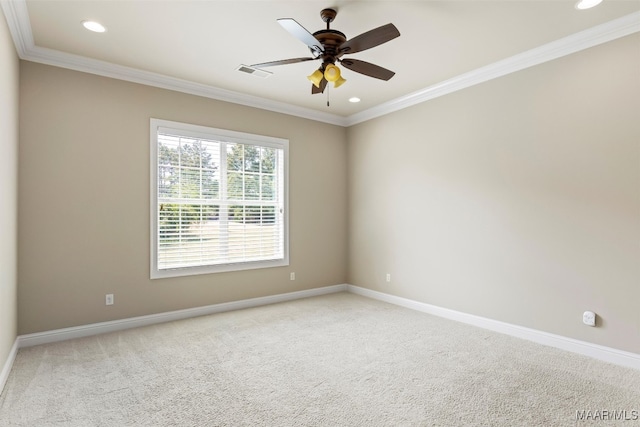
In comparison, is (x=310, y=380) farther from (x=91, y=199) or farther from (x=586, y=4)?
(x=586, y=4)

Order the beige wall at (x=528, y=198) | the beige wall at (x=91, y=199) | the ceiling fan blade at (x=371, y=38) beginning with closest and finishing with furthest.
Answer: the ceiling fan blade at (x=371, y=38) → the beige wall at (x=528, y=198) → the beige wall at (x=91, y=199)

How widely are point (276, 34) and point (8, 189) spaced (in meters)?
2.59

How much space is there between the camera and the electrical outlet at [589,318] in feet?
9.98

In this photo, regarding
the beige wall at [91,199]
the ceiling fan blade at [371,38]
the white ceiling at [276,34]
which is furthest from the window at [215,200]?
the ceiling fan blade at [371,38]

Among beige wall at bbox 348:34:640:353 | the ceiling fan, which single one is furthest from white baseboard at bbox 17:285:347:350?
the ceiling fan

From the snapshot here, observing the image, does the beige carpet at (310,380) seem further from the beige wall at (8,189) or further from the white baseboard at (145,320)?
the beige wall at (8,189)

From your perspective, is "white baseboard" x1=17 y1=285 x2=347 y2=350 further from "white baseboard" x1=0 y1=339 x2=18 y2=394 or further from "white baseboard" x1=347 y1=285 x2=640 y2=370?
"white baseboard" x1=347 y1=285 x2=640 y2=370

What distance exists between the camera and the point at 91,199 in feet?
11.9

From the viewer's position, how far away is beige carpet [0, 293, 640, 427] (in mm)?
2174

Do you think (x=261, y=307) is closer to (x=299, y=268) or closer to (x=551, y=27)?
(x=299, y=268)

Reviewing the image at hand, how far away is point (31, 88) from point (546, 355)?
5.45 meters

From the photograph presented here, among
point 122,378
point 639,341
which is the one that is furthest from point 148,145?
point 639,341

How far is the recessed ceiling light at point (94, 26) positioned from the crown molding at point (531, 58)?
3448mm

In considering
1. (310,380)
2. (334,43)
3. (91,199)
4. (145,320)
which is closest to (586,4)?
(334,43)
